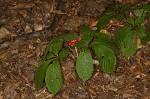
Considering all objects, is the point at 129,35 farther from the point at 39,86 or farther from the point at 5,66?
the point at 5,66

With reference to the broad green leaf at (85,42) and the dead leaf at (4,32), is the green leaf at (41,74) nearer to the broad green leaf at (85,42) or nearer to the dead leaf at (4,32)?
the broad green leaf at (85,42)

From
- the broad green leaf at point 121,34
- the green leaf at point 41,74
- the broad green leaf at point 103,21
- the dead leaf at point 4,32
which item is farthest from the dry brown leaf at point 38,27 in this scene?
the broad green leaf at point 121,34

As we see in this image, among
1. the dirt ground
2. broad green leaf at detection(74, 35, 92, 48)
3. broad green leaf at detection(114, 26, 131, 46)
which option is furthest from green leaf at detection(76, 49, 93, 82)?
broad green leaf at detection(114, 26, 131, 46)

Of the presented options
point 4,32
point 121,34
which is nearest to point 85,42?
point 121,34

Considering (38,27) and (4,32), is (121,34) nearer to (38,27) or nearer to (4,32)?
(38,27)

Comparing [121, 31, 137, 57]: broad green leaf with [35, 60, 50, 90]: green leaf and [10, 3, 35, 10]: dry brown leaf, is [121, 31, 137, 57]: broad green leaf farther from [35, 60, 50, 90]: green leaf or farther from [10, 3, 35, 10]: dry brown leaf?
[10, 3, 35, 10]: dry brown leaf

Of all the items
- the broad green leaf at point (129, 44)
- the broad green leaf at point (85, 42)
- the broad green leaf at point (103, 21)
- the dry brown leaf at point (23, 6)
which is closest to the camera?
the broad green leaf at point (85, 42)
